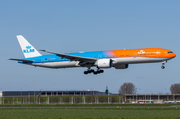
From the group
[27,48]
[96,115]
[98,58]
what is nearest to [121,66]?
[98,58]

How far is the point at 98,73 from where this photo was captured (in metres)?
64.7

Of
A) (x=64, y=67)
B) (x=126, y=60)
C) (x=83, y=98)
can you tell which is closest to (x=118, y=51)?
(x=126, y=60)

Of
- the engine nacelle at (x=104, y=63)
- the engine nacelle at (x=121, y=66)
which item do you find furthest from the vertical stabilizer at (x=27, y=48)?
the engine nacelle at (x=121, y=66)

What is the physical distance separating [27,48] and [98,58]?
69.5ft

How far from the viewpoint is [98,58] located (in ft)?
198

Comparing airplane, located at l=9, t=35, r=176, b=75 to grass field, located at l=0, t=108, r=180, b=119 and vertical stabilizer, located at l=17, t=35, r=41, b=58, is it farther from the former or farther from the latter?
grass field, located at l=0, t=108, r=180, b=119

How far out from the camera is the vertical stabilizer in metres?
70.6

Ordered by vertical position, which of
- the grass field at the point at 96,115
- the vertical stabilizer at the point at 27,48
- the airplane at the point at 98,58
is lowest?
the grass field at the point at 96,115

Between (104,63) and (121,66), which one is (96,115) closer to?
(104,63)

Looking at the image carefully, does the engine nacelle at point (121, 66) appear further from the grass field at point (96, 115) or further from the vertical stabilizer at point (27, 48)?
the vertical stabilizer at point (27, 48)

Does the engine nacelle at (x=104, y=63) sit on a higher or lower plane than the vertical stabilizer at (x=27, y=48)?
lower

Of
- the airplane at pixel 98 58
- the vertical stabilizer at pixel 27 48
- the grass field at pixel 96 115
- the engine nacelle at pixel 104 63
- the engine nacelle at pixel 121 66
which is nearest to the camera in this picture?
the grass field at pixel 96 115

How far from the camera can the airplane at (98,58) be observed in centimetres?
5584

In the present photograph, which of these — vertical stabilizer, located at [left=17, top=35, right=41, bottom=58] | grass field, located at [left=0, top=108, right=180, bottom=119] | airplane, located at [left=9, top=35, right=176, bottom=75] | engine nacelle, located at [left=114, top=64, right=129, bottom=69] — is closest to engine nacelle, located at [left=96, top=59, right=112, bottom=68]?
airplane, located at [left=9, top=35, right=176, bottom=75]
